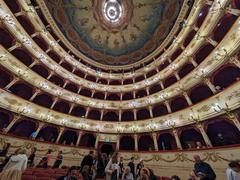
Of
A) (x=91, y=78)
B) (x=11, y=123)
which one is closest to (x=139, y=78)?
(x=91, y=78)

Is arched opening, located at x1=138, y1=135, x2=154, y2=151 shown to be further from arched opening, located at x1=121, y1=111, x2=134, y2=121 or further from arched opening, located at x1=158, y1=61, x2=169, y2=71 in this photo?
arched opening, located at x1=158, y1=61, x2=169, y2=71

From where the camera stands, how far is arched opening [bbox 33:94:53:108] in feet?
49.8

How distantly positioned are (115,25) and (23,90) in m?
17.1

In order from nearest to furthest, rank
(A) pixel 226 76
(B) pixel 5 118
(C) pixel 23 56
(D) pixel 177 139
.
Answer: (A) pixel 226 76
(D) pixel 177 139
(B) pixel 5 118
(C) pixel 23 56

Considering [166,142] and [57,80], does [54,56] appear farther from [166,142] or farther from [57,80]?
[166,142]

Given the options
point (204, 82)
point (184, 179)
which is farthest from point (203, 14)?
point (184, 179)

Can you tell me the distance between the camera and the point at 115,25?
21453mm

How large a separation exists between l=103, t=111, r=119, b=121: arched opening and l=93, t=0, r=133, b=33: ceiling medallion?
1448 centimetres

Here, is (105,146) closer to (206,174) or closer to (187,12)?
(206,174)

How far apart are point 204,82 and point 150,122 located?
7.15 m

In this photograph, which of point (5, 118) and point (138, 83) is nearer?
point (5, 118)

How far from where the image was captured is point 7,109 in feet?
37.6

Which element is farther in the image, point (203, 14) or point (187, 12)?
point (187, 12)

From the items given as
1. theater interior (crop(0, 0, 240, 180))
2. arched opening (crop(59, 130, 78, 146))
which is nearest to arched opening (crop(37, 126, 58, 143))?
theater interior (crop(0, 0, 240, 180))
